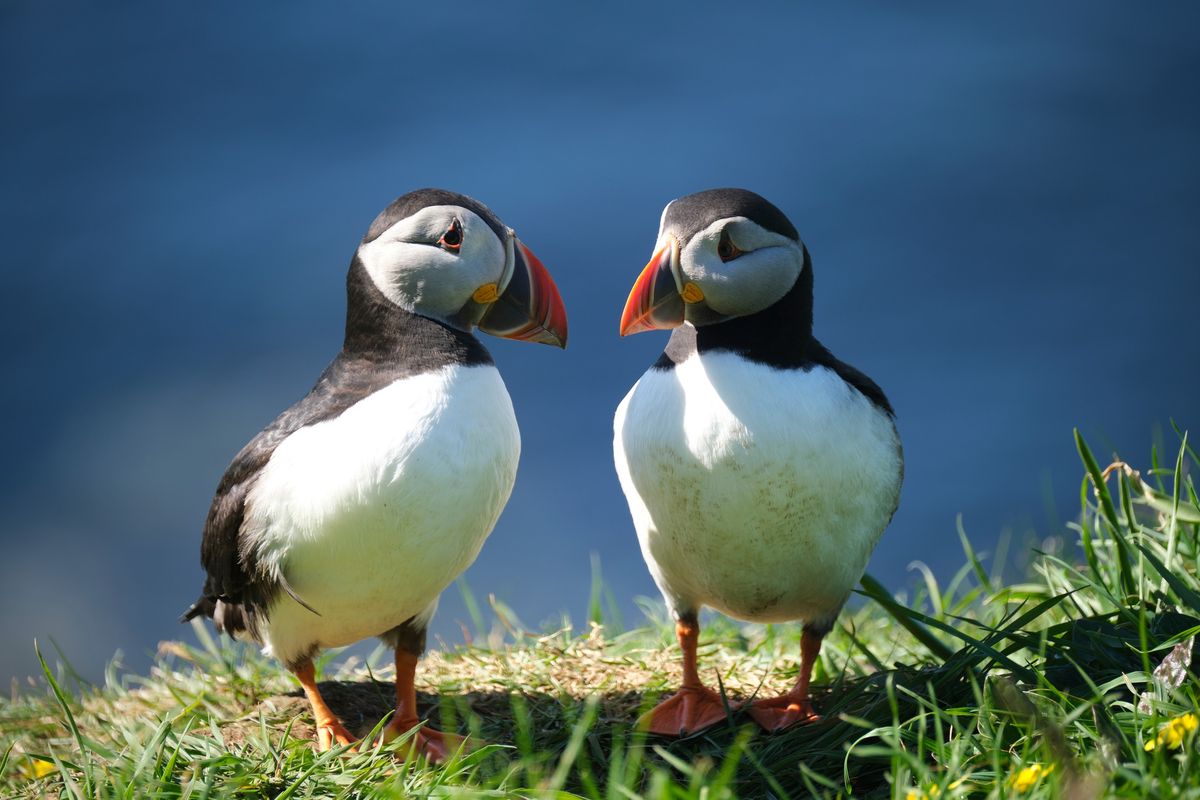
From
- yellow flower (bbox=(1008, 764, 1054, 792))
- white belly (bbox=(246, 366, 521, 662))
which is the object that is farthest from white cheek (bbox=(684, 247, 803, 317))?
yellow flower (bbox=(1008, 764, 1054, 792))

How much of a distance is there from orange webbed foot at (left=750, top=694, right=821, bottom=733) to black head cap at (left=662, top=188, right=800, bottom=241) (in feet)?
5.51

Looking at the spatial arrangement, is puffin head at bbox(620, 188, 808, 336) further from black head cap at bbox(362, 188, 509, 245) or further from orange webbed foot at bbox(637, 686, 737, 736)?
orange webbed foot at bbox(637, 686, 737, 736)

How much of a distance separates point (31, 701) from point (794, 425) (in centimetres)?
372

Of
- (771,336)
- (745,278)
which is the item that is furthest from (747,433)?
(745,278)

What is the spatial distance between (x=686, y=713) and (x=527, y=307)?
1.59 m

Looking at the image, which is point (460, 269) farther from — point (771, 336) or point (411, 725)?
point (411, 725)

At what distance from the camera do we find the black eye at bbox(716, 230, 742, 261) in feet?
13.0

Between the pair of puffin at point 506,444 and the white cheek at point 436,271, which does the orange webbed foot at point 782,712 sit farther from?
the white cheek at point 436,271

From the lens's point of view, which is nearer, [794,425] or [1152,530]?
[794,425]

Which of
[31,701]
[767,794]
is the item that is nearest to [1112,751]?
[767,794]

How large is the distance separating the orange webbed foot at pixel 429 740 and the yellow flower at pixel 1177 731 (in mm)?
2198

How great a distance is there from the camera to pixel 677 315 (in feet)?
13.2

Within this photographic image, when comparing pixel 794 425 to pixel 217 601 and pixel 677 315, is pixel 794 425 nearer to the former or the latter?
pixel 677 315

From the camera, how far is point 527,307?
4141 millimetres
